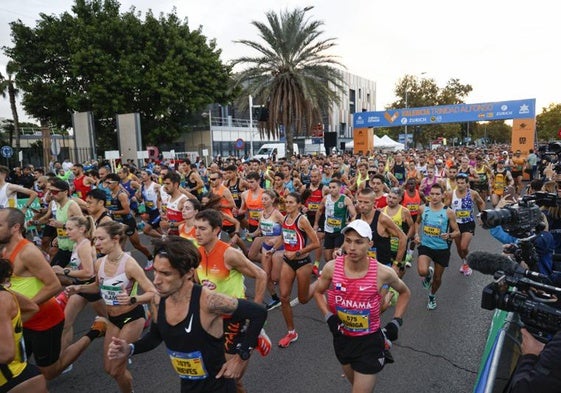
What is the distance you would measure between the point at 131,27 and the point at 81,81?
5036 millimetres

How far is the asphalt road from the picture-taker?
3.85 meters

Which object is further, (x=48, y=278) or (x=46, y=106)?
(x=46, y=106)

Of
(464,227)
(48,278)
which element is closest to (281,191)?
(464,227)

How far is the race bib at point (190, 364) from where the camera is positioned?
240cm

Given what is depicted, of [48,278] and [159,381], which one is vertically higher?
[48,278]

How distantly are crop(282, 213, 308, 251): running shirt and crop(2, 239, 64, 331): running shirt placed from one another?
112 inches

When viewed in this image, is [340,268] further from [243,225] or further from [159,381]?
[243,225]

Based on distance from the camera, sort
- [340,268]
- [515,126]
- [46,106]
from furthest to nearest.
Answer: [46,106] < [515,126] < [340,268]

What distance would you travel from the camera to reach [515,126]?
2533cm

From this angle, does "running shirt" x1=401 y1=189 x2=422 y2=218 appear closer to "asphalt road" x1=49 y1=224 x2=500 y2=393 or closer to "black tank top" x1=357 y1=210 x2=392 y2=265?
"asphalt road" x1=49 y1=224 x2=500 y2=393

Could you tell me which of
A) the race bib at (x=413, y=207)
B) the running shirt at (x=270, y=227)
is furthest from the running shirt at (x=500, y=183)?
the running shirt at (x=270, y=227)

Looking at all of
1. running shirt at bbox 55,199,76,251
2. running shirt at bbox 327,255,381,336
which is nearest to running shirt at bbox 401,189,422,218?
running shirt at bbox 327,255,381,336

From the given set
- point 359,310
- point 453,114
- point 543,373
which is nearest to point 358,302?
point 359,310

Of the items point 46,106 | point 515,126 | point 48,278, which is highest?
point 46,106
